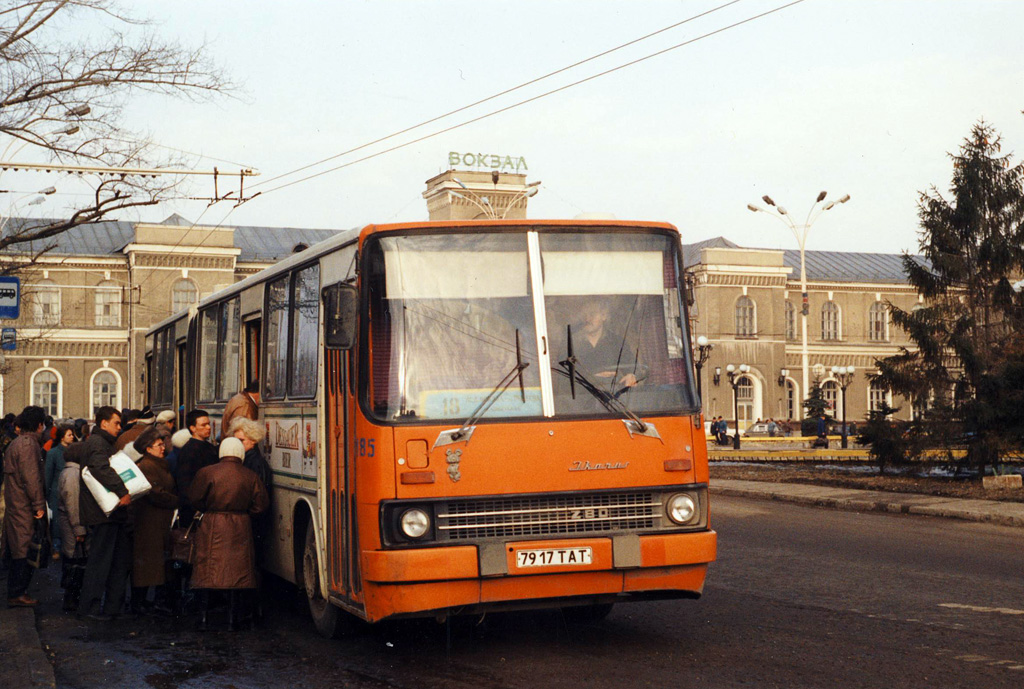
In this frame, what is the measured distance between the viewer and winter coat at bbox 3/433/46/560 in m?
11.5

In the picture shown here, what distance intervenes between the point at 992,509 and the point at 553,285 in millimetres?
13390

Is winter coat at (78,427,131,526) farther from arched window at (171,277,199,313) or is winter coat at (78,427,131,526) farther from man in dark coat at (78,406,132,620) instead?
arched window at (171,277,199,313)

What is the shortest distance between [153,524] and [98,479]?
655 mm

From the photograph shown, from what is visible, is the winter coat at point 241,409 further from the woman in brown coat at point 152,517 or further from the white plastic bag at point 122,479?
the white plastic bag at point 122,479

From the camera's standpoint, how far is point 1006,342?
27.5 m

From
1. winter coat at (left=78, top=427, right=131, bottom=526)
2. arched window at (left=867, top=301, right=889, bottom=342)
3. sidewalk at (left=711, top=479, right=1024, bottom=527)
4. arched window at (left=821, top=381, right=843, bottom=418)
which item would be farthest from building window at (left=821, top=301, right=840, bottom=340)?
winter coat at (left=78, top=427, right=131, bottom=526)

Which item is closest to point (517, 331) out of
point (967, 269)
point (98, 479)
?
point (98, 479)

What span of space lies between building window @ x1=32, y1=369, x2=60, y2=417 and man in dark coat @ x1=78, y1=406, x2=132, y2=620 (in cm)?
7293

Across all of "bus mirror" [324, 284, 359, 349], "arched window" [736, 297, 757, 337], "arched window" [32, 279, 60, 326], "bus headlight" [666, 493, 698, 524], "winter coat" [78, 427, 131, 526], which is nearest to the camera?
"bus mirror" [324, 284, 359, 349]

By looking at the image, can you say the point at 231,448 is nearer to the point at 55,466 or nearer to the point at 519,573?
the point at 519,573

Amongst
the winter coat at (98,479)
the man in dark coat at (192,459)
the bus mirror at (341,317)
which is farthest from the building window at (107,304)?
the bus mirror at (341,317)

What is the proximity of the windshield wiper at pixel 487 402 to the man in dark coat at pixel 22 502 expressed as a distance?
5206 millimetres

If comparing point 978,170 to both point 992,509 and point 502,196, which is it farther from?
point 502,196

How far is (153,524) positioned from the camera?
11.2 metres
